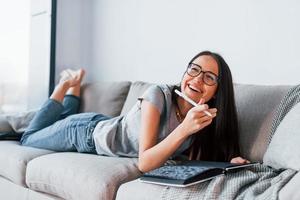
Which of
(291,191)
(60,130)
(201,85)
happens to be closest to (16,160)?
(60,130)

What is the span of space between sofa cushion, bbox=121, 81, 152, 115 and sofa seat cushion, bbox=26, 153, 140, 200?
0.51 meters

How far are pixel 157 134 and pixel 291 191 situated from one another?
0.52 metres

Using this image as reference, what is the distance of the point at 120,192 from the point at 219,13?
45.6 inches

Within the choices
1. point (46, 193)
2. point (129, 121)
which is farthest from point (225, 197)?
point (46, 193)

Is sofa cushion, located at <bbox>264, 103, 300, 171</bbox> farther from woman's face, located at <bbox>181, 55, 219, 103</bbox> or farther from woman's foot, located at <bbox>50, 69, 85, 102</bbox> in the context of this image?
woman's foot, located at <bbox>50, 69, 85, 102</bbox>

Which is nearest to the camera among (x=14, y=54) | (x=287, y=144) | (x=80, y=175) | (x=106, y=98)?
(x=287, y=144)

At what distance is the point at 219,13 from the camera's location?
188 cm

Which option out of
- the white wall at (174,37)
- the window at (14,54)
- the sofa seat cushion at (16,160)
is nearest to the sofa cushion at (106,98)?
the white wall at (174,37)

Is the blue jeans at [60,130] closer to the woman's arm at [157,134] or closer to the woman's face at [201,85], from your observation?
the woman's arm at [157,134]

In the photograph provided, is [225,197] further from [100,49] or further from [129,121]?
[100,49]

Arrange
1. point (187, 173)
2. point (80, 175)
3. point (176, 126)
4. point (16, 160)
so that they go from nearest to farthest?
point (187, 173) → point (80, 175) → point (176, 126) → point (16, 160)

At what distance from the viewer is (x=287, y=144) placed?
1.14 metres

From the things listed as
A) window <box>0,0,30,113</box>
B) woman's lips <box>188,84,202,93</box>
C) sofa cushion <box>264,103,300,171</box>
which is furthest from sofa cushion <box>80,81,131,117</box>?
sofa cushion <box>264,103,300,171</box>

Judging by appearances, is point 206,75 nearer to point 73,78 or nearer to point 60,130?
point 60,130
